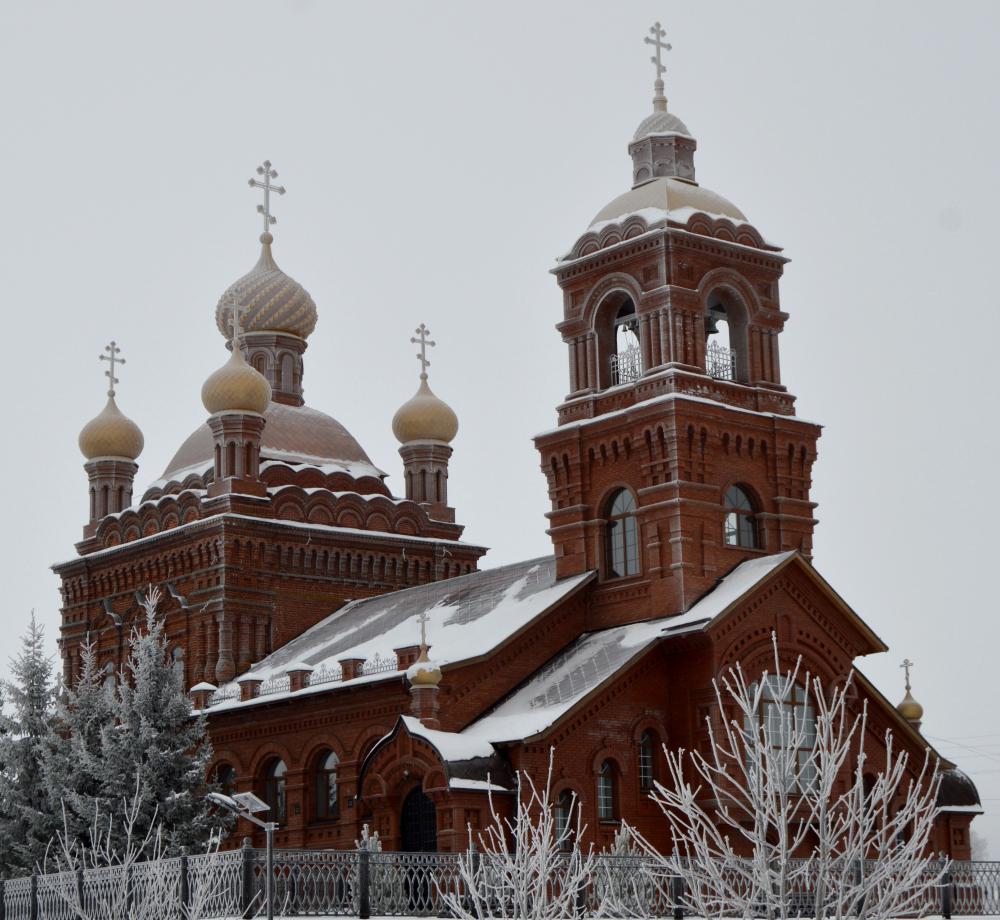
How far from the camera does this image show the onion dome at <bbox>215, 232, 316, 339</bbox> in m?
40.4

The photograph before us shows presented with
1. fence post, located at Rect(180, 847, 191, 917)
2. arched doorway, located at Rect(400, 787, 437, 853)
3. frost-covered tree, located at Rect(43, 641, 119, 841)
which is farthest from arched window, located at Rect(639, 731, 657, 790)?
fence post, located at Rect(180, 847, 191, 917)

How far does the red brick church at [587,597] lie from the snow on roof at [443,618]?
0.07 m

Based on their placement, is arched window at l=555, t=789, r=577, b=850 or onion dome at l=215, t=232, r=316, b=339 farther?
onion dome at l=215, t=232, r=316, b=339

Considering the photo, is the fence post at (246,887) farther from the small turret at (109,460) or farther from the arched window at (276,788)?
the small turret at (109,460)

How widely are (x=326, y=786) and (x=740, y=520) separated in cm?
804

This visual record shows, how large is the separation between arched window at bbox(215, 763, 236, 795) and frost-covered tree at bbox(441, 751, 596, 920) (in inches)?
295

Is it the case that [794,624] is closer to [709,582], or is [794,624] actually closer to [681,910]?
[709,582]

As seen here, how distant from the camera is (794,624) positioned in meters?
28.9

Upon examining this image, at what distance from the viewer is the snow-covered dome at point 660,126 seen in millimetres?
31688

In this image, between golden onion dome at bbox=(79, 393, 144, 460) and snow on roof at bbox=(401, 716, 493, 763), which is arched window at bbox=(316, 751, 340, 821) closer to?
snow on roof at bbox=(401, 716, 493, 763)

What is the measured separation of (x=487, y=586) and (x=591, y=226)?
21.0ft

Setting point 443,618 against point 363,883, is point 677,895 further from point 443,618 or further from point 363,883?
point 443,618

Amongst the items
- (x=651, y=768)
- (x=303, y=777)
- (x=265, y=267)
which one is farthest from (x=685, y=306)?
(x=265, y=267)

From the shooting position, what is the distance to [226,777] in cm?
3269
